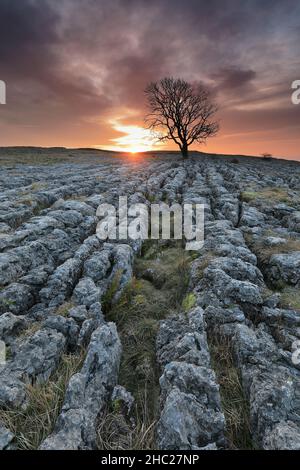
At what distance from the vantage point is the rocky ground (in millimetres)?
4238

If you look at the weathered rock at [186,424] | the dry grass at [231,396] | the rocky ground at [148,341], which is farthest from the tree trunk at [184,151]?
the weathered rock at [186,424]

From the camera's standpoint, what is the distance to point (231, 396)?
493 centimetres

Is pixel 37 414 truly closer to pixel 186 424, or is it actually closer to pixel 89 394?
pixel 89 394

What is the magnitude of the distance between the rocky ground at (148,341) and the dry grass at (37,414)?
19mm

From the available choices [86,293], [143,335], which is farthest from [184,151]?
[143,335]

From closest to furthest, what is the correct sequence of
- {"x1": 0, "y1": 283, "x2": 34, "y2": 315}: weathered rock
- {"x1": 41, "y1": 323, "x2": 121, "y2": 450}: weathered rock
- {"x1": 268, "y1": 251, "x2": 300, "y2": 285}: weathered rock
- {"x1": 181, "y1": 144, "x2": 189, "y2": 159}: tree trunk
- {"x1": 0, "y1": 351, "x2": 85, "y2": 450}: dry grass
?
{"x1": 41, "y1": 323, "x2": 121, "y2": 450}: weathered rock, {"x1": 0, "y1": 351, "x2": 85, "y2": 450}: dry grass, {"x1": 0, "y1": 283, "x2": 34, "y2": 315}: weathered rock, {"x1": 268, "y1": 251, "x2": 300, "y2": 285}: weathered rock, {"x1": 181, "y1": 144, "x2": 189, "y2": 159}: tree trunk

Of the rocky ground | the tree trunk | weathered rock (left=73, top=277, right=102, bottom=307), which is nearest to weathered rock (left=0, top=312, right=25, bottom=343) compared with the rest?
the rocky ground

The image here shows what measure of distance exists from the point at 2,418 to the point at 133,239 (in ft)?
24.5

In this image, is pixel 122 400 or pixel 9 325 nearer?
pixel 122 400

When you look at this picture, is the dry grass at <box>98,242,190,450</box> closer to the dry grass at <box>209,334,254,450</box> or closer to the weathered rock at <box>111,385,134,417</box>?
the weathered rock at <box>111,385,134,417</box>

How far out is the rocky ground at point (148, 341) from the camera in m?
4.24

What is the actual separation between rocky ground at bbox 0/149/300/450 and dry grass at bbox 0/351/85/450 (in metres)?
0.02

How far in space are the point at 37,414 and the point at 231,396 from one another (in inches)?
128

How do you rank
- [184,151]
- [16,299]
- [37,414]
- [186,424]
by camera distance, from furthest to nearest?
[184,151]
[16,299]
[37,414]
[186,424]
